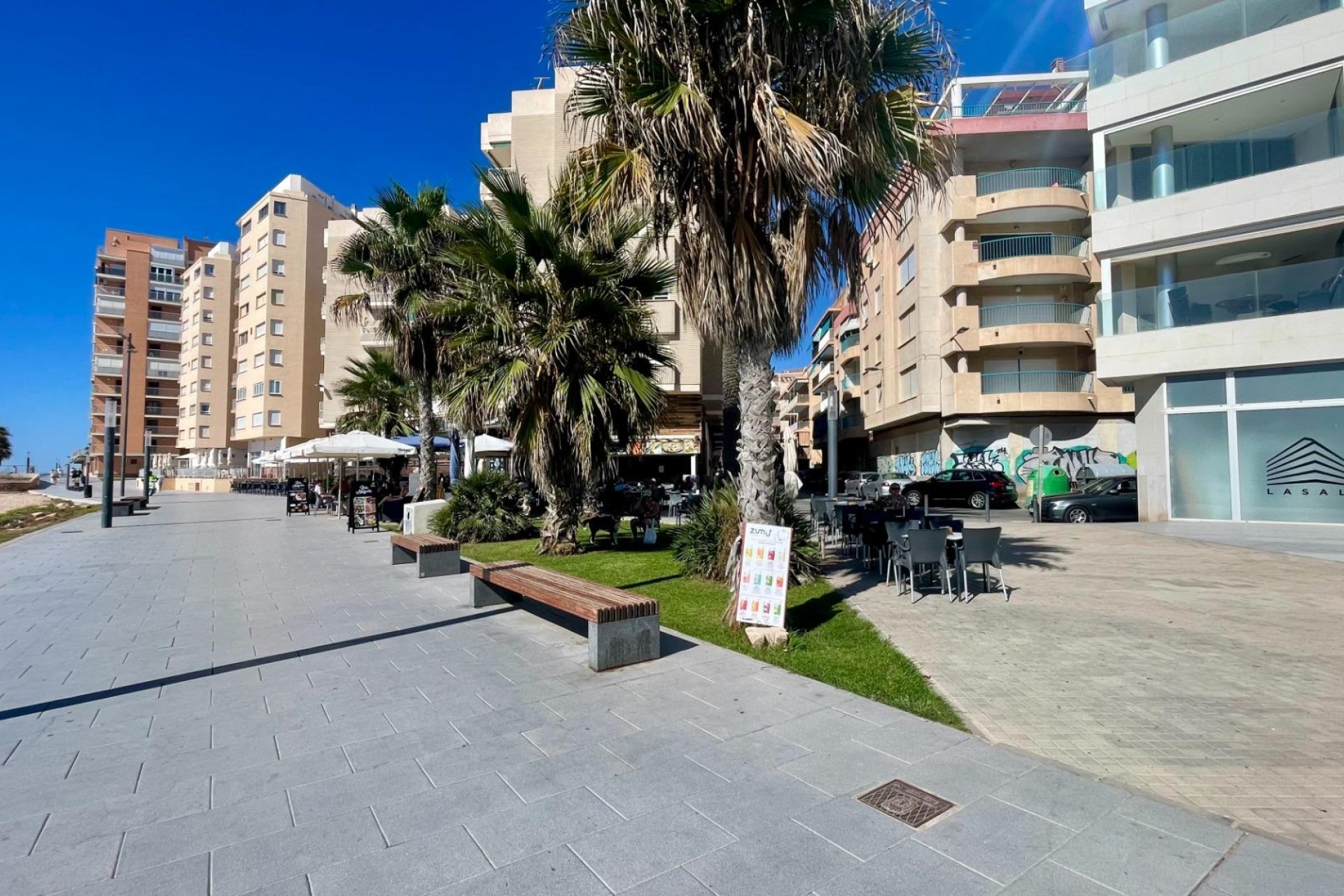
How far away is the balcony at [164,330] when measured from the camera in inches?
2879

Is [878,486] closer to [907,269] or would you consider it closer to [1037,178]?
[907,269]

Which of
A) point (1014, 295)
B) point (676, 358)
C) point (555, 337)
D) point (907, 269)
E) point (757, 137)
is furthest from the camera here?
point (907, 269)

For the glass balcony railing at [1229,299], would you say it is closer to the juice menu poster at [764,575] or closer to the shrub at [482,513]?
the shrub at [482,513]

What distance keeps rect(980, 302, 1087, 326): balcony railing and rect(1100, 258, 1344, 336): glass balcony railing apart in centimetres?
1111

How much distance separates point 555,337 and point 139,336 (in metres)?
83.2

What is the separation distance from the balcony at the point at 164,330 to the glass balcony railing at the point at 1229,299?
3394 inches

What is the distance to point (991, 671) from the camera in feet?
17.4

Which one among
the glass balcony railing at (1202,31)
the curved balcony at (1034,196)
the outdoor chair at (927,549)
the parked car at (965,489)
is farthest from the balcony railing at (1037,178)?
the outdoor chair at (927,549)

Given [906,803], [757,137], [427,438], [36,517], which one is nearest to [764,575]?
[906,803]

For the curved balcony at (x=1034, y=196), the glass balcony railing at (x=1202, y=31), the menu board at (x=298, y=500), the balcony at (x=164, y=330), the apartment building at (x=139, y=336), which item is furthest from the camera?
the balcony at (x=164, y=330)

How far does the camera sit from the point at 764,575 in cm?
599

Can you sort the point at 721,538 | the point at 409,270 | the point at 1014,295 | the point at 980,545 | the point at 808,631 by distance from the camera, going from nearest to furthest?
the point at 808,631
the point at 980,545
the point at 721,538
the point at 409,270
the point at 1014,295

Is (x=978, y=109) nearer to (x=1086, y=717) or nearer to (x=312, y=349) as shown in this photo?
(x=1086, y=717)

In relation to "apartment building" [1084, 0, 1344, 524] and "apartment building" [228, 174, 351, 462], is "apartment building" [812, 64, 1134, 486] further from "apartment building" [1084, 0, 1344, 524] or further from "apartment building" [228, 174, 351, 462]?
"apartment building" [228, 174, 351, 462]
